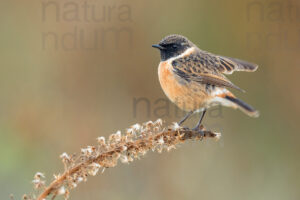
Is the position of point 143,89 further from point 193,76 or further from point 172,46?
point 193,76

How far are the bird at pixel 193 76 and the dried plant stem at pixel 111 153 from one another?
1.65m

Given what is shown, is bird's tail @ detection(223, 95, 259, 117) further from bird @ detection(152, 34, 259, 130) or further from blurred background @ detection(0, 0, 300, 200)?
blurred background @ detection(0, 0, 300, 200)

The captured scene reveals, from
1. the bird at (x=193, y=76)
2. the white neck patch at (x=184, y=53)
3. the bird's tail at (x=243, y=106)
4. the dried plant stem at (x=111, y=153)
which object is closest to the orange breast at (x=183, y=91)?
the bird at (x=193, y=76)

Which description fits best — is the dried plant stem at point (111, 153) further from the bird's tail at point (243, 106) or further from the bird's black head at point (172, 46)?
the bird's black head at point (172, 46)

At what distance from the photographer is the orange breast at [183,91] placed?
197 inches

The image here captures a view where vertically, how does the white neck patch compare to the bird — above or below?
above

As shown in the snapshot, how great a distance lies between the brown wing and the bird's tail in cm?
28

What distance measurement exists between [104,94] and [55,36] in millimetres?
1264

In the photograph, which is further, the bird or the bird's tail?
the bird

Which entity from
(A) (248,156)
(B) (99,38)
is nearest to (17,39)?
(B) (99,38)

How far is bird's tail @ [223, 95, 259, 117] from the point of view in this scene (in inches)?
159

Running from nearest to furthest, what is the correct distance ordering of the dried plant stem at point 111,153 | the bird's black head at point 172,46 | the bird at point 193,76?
the dried plant stem at point 111,153
the bird at point 193,76
the bird's black head at point 172,46

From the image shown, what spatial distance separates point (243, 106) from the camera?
423 cm

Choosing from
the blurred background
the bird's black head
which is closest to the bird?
the bird's black head
